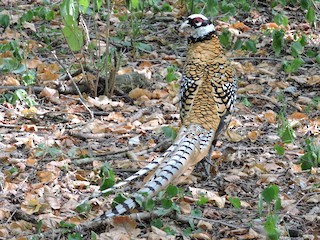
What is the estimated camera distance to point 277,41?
29.4 ft

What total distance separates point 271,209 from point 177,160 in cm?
76

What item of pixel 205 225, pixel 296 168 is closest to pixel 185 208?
pixel 205 225

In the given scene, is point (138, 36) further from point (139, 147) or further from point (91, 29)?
point (139, 147)

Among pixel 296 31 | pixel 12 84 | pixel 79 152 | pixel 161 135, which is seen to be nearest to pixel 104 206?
pixel 79 152

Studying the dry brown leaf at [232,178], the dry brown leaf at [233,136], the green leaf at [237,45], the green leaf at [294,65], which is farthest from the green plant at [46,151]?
the green leaf at [237,45]

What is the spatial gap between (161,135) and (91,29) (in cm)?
321

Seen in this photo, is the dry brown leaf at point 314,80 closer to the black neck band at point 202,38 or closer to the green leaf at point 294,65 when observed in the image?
the green leaf at point 294,65

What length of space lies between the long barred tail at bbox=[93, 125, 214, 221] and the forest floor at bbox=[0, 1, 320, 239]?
0.16 meters

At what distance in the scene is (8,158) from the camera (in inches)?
243

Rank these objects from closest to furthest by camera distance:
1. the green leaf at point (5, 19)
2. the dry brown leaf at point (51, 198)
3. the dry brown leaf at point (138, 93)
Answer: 1. the dry brown leaf at point (51, 198)
2. the dry brown leaf at point (138, 93)
3. the green leaf at point (5, 19)

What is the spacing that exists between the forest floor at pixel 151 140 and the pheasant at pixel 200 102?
1.02 feet

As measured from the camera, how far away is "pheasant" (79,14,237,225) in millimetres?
5434

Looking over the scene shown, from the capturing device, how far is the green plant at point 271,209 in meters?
4.66

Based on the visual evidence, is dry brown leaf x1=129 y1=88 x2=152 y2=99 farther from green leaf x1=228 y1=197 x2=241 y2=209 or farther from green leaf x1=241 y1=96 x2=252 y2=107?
green leaf x1=228 y1=197 x2=241 y2=209
